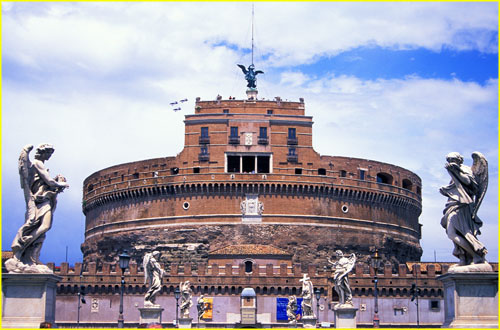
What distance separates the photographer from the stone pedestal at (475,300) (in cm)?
1373

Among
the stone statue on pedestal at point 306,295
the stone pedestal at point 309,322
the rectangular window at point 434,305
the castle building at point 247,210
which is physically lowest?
the stone pedestal at point 309,322

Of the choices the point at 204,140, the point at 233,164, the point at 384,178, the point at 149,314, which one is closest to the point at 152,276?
the point at 149,314

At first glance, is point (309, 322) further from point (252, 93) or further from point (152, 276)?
point (252, 93)

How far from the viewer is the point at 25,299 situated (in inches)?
551

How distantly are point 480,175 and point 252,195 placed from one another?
5789 centimetres

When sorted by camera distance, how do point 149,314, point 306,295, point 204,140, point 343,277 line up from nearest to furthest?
point 343,277
point 149,314
point 306,295
point 204,140

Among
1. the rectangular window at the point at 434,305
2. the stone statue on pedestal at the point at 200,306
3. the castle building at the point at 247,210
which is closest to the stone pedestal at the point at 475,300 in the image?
the stone statue on pedestal at the point at 200,306

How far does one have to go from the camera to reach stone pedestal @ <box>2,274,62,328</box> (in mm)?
13867

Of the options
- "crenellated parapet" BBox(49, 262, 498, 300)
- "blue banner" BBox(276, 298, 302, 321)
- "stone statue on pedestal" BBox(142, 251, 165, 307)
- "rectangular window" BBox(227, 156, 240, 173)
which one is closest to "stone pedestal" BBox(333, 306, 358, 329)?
"stone statue on pedestal" BBox(142, 251, 165, 307)

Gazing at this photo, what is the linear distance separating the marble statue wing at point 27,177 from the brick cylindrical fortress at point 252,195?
57006 millimetres

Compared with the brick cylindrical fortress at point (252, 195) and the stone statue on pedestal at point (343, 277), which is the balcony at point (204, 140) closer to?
the brick cylindrical fortress at point (252, 195)

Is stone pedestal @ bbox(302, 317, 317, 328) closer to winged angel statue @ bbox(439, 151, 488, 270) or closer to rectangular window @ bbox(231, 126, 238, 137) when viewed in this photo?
winged angel statue @ bbox(439, 151, 488, 270)

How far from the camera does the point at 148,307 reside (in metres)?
25.7

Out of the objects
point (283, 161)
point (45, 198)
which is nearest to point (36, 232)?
point (45, 198)
